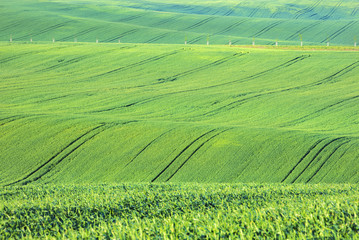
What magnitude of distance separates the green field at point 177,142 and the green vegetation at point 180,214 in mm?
37

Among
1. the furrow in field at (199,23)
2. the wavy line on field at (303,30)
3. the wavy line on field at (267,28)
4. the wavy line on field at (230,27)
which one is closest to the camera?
the wavy line on field at (303,30)

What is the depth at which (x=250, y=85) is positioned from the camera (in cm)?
3672

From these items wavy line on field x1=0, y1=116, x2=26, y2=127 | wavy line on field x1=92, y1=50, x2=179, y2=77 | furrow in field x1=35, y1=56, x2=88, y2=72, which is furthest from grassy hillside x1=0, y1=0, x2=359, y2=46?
wavy line on field x1=0, y1=116, x2=26, y2=127

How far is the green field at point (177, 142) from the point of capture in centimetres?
838

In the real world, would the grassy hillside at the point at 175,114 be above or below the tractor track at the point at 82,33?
below

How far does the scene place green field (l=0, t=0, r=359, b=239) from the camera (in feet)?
27.5

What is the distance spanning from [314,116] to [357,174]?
9.87 metres

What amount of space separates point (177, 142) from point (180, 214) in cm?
1249

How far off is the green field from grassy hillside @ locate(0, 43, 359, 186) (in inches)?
3.4

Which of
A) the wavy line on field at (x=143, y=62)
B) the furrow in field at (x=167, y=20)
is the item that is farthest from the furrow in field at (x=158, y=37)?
the wavy line on field at (x=143, y=62)

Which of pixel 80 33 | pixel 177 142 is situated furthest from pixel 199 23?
pixel 177 142

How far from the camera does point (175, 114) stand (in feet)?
94.6

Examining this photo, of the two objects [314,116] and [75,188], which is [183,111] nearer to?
[314,116]

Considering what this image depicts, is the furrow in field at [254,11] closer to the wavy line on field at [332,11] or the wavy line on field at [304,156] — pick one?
the wavy line on field at [332,11]
